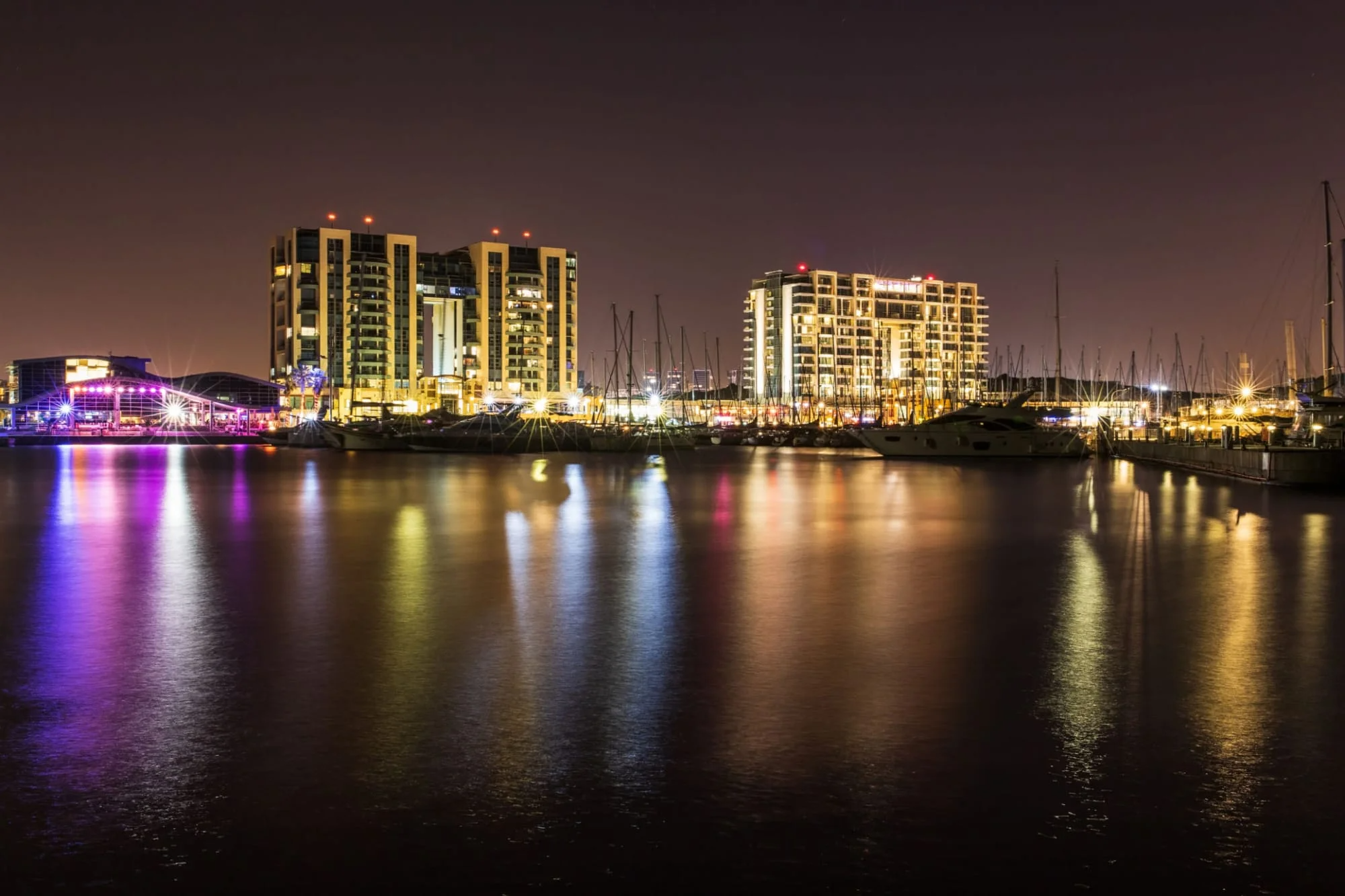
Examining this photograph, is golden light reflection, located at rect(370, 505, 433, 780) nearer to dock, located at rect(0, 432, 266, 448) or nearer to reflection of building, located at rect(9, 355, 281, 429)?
dock, located at rect(0, 432, 266, 448)

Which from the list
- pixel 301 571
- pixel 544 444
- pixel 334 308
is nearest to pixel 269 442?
pixel 334 308

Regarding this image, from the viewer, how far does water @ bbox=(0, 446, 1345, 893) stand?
5949mm

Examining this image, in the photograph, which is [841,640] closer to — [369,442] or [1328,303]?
[1328,303]

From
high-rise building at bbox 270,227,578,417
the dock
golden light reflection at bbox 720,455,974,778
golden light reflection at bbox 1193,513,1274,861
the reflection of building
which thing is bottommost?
golden light reflection at bbox 1193,513,1274,861

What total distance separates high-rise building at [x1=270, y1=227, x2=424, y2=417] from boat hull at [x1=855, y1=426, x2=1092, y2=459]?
101605 mm

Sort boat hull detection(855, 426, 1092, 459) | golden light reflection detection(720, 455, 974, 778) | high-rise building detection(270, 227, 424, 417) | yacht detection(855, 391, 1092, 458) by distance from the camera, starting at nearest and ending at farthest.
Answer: golden light reflection detection(720, 455, 974, 778)
boat hull detection(855, 426, 1092, 459)
yacht detection(855, 391, 1092, 458)
high-rise building detection(270, 227, 424, 417)

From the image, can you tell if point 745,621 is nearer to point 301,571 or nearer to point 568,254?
point 301,571

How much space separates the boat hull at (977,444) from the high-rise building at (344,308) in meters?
102

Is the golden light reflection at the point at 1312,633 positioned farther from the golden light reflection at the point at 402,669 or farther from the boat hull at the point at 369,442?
the boat hull at the point at 369,442

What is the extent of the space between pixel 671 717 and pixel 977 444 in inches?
2774

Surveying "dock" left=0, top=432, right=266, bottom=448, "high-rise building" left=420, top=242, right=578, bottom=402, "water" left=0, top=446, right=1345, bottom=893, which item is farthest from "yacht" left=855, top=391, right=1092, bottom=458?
"high-rise building" left=420, top=242, right=578, bottom=402

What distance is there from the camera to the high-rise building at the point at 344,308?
170125 mm

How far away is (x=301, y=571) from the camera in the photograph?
17.1 m

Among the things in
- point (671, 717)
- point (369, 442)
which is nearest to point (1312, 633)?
point (671, 717)
